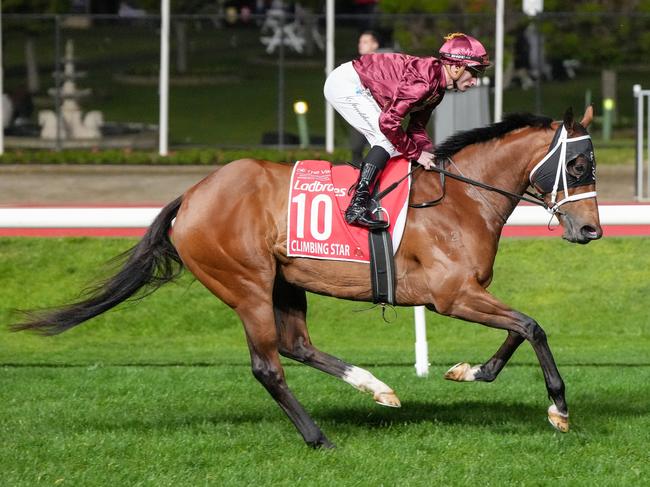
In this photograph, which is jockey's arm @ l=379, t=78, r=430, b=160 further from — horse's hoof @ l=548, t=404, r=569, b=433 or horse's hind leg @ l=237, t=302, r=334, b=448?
horse's hoof @ l=548, t=404, r=569, b=433

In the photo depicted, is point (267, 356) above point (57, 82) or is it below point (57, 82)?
below

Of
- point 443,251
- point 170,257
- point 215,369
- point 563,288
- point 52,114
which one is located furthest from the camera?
point 52,114

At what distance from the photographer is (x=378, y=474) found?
17.6 ft

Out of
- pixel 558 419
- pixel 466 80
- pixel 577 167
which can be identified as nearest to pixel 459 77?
pixel 466 80

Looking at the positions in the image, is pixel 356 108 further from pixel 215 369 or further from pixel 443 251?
pixel 215 369

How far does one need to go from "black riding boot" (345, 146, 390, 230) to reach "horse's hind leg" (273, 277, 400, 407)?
2.35ft

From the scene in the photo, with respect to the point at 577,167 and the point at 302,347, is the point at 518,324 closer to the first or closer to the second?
the point at 577,167

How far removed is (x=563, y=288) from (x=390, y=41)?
7797 mm

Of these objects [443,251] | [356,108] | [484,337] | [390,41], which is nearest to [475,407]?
[443,251]

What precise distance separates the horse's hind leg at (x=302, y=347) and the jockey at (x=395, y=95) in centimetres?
74

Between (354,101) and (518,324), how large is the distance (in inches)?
54.8

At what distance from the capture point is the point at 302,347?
6422mm

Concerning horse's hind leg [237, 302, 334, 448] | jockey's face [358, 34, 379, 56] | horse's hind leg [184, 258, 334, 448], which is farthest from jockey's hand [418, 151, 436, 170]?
jockey's face [358, 34, 379, 56]

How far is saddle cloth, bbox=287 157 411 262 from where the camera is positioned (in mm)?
6023
